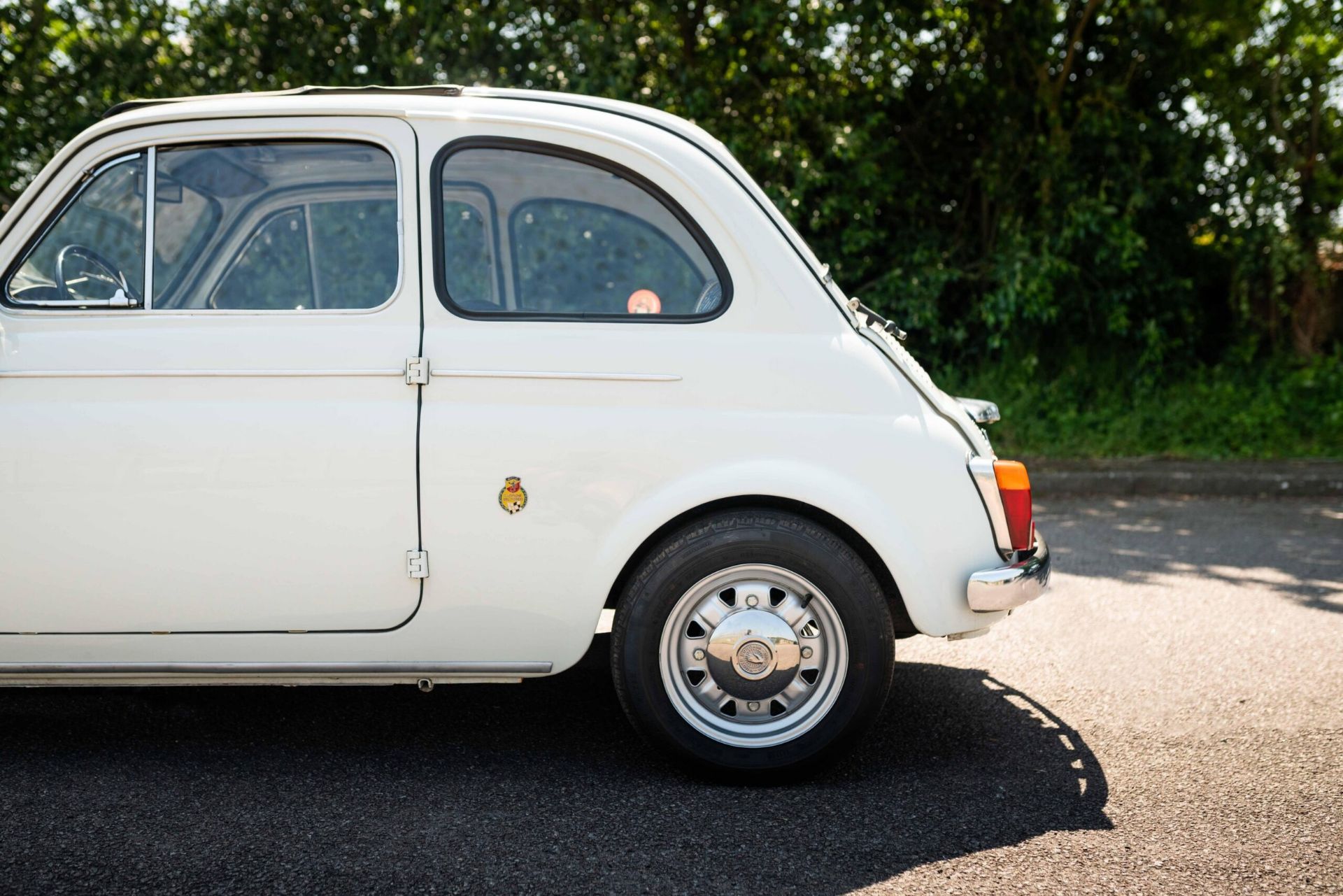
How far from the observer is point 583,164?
344cm

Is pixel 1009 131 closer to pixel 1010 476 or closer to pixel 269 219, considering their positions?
pixel 1010 476

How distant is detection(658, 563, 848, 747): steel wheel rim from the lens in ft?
11.0

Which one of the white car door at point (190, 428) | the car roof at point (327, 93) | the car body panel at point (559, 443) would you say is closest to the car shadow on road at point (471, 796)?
the car body panel at point (559, 443)

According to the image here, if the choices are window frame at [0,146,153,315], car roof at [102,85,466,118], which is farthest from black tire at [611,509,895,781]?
window frame at [0,146,153,315]

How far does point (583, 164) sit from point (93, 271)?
152cm

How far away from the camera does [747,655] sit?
337 cm

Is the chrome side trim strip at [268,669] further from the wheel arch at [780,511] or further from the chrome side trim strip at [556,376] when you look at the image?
the chrome side trim strip at [556,376]

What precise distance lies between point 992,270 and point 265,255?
25.5 ft

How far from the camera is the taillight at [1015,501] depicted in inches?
134

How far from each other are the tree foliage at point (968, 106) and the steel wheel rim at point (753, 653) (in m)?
6.80

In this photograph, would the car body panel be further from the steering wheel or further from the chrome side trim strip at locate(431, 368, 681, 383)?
the steering wheel

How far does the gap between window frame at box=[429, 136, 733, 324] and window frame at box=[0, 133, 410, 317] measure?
10 cm

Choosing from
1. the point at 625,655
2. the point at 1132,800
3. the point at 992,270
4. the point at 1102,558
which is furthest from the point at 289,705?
the point at 992,270

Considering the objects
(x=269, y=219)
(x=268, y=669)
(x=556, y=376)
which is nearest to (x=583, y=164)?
(x=556, y=376)
